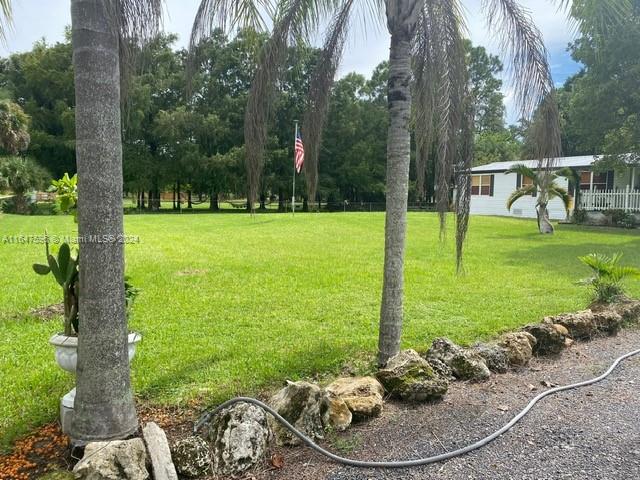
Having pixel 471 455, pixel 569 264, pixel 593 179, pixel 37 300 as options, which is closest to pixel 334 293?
pixel 37 300

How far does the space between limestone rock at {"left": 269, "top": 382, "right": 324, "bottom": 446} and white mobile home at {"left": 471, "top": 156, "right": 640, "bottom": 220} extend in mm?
17207

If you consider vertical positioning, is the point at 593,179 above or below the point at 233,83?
below

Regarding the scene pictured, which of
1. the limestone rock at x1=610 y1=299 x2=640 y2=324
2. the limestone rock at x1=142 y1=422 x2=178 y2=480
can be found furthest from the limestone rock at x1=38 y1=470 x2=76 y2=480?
the limestone rock at x1=610 y1=299 x2=640 y2=324

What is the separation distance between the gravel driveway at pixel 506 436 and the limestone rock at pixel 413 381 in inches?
2.9

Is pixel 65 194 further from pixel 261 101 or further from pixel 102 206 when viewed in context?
pixel 261 101

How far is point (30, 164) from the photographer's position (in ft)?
86.2

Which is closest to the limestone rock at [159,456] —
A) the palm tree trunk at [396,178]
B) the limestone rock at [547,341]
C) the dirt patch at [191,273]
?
the palm tree trunk at [396,178]

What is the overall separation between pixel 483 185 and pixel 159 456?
27.8 meters

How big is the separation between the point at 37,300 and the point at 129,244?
6.08m

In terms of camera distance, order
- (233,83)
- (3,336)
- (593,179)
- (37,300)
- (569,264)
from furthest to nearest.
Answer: (233,83) < (593,179) < (569,264) < (37,300) < (3,336)

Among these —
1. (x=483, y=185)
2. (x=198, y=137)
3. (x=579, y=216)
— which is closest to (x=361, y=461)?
(x=579, y=216)

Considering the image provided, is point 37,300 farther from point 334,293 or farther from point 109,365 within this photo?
point 109,365

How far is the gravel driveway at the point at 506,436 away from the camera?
2420mm

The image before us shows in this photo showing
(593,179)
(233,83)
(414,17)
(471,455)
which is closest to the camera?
(471,455)
